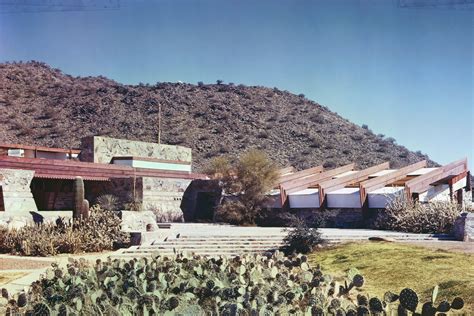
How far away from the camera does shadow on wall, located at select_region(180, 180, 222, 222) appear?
1136 inches

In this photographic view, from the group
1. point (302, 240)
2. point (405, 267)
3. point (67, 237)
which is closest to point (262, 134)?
point (302, 240)

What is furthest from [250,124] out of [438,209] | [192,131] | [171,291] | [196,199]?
[171,291]

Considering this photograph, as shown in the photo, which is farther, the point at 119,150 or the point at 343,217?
the point at 119,150

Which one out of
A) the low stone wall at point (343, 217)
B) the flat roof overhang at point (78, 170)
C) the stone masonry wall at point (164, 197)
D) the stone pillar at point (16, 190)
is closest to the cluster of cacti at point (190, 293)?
the stone pillar at point (16, 190)

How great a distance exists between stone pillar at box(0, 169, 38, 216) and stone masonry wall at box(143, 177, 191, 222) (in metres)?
5.97

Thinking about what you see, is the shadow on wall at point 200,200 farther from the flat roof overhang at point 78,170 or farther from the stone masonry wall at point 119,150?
the stone masonry wall at point 119,150

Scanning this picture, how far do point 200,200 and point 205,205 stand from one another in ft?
1.34

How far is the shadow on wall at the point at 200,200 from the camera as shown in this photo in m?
28.9

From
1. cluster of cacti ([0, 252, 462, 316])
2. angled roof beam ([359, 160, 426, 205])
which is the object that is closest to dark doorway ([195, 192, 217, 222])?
angled roof beam ([359, 160, 426, 205])

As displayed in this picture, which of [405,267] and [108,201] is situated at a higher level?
[108,201]

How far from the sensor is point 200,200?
29.7 metres

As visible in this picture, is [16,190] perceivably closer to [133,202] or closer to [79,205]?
[79,205]

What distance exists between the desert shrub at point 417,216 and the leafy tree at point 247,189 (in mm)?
5955

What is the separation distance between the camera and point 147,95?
64.1 metres
